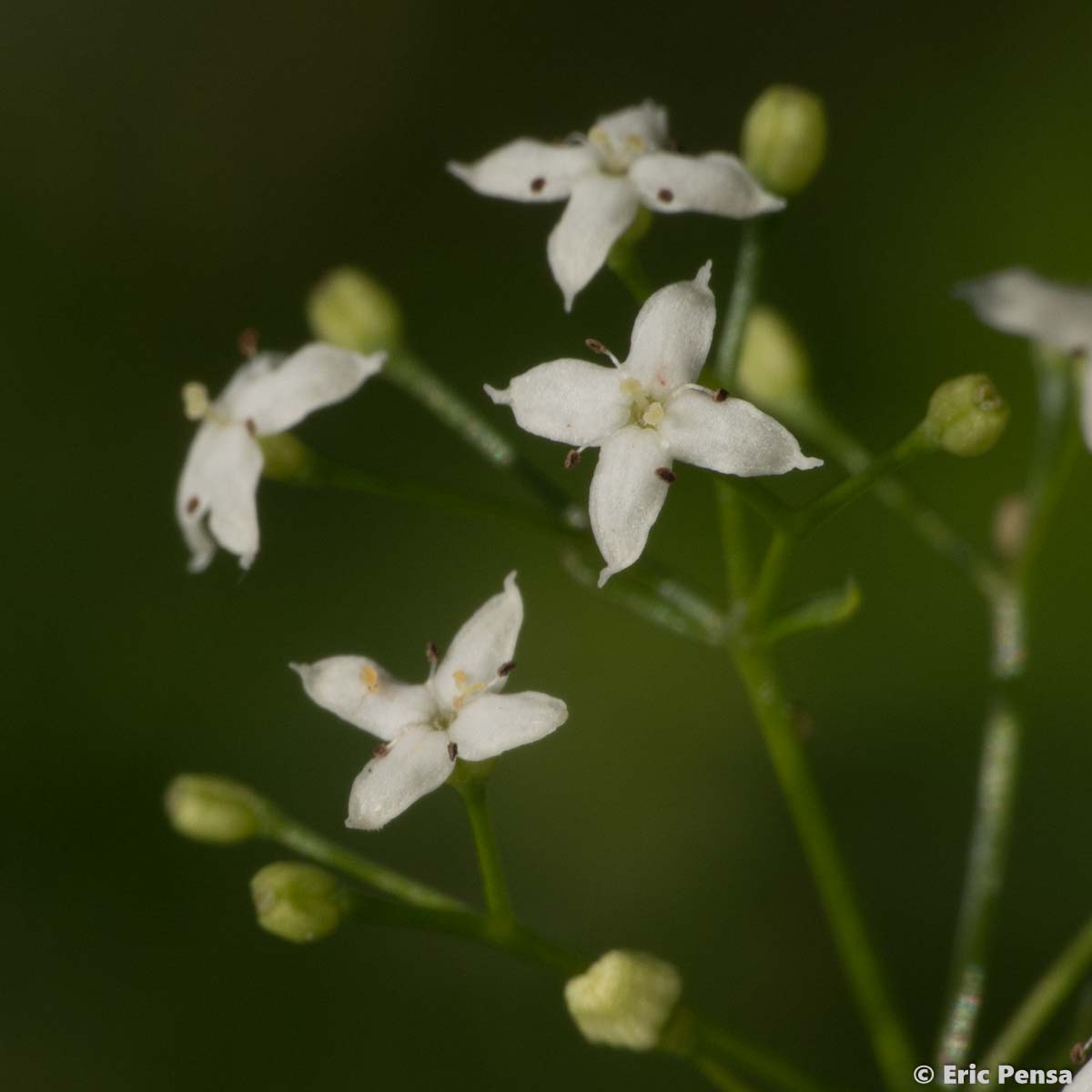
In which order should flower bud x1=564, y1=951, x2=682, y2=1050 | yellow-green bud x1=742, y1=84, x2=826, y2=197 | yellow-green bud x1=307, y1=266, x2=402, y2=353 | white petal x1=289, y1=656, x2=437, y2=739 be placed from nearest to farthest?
flower bud x1=564, y1=951, x2=682, y2=1050 → white petal x1=289, y1=656, x2=437, y2=739 → yellow-green bud x1=742, y1=84, x2=826, y2=197 → yellow-green bud x1=307, y1=266, x2=402, y2=353

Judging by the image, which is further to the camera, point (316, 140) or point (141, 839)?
point (316, 140)

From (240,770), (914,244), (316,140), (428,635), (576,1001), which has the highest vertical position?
(316,140)

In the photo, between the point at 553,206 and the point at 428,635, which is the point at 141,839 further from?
the point at 553,206

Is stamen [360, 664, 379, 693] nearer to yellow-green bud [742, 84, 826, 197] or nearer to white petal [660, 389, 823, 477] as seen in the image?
white petal [660, 389, 823, 477]

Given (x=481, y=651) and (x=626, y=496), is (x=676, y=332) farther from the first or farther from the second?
(x=481, y=651)

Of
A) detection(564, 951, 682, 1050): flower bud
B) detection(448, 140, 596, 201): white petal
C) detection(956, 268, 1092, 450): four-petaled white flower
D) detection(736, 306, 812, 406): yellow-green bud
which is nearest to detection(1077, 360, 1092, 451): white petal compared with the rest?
detection(956, 268, 1092, 450): four-petaled white flower

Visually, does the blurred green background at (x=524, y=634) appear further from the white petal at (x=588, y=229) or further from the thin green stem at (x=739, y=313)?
the white petal at (x=588, y=229)

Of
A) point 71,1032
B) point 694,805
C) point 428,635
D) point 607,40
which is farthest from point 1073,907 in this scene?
point 607,40
